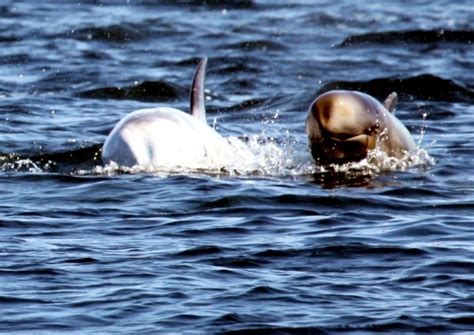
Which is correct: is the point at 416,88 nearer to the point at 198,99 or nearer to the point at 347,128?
the point at 198,99

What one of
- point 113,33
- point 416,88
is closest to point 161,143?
point 416,88

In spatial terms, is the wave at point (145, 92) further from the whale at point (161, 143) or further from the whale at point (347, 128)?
the whale at point (347, 128)

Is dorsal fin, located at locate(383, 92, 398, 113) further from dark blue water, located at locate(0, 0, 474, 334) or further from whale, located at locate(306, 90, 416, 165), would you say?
whale, located at locate(306, 90, 416, 165)

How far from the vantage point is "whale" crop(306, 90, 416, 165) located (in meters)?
13.8

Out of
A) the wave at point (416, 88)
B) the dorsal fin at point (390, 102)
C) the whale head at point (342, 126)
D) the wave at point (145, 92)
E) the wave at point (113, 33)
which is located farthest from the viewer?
the wave at point (113, 33)

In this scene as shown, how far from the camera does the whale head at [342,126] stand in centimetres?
→ 1374

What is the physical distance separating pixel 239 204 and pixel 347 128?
171cm

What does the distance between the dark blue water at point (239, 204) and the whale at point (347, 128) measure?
21cm

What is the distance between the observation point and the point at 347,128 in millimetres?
13898

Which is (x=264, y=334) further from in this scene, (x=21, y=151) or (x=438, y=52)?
(x=438, y=52)

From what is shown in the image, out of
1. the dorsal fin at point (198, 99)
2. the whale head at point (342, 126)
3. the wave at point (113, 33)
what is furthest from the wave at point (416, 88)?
→ the wave at point (113, 33)

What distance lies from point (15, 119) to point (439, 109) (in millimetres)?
5054

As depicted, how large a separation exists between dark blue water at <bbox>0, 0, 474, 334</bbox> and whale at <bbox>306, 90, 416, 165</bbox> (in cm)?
21

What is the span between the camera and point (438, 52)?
24.3m
